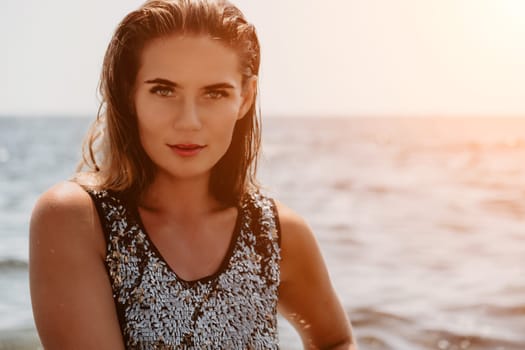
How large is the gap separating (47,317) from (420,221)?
10.3m

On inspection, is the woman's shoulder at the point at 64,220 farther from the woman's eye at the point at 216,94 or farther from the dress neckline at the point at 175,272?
the woman's eye at the point at 216,94

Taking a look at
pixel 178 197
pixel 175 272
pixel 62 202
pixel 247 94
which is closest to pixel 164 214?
pixel 178 197

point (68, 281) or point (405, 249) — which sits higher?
point (68, 281)

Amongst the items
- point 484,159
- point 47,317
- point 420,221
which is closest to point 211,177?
point 47,317

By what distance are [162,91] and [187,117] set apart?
0.35ft

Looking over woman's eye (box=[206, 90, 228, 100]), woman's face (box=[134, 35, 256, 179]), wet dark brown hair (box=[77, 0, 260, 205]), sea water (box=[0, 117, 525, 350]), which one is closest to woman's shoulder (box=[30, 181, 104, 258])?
wet dark brown hair (box=[77, 0, 260, 205])

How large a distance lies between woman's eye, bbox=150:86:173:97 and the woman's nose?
5 centimetres

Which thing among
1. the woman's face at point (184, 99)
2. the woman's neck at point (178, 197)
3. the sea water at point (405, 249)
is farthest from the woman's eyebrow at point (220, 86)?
the sea water at point (405, 249)

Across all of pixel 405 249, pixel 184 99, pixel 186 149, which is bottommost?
pixel 405 249

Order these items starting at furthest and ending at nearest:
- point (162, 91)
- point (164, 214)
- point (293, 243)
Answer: point (293, 243)
point (164, 214)
point (162, 91)

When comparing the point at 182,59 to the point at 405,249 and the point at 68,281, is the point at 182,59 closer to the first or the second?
the point at 68,281

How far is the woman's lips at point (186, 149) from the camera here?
7.96 feet

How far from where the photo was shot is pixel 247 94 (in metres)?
2.62

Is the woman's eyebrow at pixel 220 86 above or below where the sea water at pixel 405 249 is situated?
above
